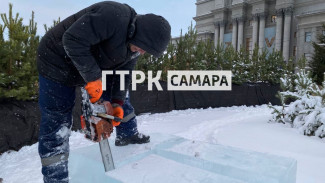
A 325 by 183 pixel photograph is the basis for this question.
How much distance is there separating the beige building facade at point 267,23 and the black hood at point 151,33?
2077cm

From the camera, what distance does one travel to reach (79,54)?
1451 mm

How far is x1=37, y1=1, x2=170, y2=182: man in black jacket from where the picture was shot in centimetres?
145

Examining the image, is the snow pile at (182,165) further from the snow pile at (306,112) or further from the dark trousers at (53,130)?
the snow pile at (306,112)

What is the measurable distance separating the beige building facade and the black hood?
68.1 ft

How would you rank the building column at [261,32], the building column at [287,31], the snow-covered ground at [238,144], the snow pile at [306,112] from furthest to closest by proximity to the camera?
the building column at [261,32], the building column at [287,31], the snow pile at [306,112], the snow-covered ground at [238,144]

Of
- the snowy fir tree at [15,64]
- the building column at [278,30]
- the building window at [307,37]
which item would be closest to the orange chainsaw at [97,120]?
the snowy fir tree at [15,64]

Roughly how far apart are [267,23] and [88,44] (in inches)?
1256

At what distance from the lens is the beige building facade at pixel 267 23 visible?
23416 mm

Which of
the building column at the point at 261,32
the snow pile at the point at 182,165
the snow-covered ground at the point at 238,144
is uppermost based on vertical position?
the building column at the point at 261,32

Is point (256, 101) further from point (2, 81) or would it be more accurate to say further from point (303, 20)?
point (303, 20)

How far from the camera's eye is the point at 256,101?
1012cm

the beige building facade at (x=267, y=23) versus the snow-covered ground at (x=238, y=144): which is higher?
the beige building facade at (x=267, y=23)

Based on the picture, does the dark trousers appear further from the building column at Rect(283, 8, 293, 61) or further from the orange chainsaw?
the building column at Rect(283, 8, 293, 61)

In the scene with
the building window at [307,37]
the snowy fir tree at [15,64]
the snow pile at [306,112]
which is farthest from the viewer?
the building window at [307,37]
